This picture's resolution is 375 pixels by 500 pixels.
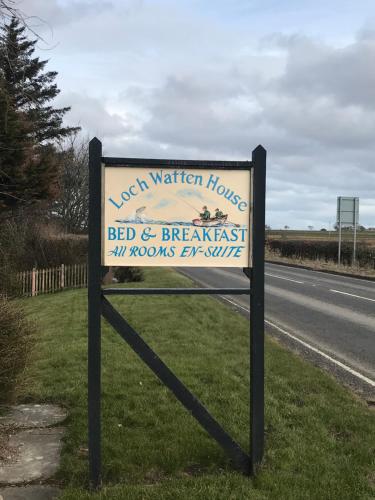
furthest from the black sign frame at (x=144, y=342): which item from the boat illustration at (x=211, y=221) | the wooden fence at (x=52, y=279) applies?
the wooden fence at (x=52, y=279)

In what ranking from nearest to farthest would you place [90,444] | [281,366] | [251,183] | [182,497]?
[182,497] → [90,444] → [251,183] → [281,366]

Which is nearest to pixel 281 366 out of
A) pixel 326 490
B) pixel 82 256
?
pixel 326 490

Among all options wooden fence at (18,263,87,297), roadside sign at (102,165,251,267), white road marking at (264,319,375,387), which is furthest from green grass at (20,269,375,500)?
wooden fence at (18,263,87,297)

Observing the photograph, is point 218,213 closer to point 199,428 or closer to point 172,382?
point 172,382

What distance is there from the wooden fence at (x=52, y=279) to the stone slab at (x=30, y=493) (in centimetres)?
1486

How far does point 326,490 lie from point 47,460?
6.48 ft

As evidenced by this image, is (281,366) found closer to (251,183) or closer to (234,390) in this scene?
(234,390)

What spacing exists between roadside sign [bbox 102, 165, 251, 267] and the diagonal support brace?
39 centimetres

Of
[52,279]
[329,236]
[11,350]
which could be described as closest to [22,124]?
[11,350]

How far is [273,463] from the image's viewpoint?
3752mm

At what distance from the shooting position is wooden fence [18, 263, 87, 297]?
61.3 ft

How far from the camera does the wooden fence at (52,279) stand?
18.7 meters

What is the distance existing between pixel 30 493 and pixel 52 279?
17.4 m

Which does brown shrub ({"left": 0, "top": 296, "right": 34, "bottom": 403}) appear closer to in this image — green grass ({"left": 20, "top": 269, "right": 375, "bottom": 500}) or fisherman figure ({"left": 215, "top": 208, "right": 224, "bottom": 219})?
green grass ({"left": 20, "top": 269, "right": 375, "bottom": 500})
